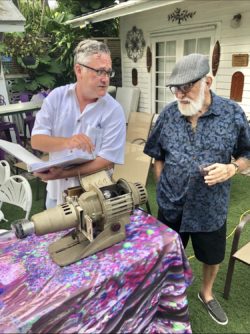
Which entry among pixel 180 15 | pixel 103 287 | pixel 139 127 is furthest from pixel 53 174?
pixel 180 15

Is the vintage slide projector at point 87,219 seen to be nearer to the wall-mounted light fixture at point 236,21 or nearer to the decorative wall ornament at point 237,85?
the decorative wall ornament at point 237,85

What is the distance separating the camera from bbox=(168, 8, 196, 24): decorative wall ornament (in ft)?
16.3

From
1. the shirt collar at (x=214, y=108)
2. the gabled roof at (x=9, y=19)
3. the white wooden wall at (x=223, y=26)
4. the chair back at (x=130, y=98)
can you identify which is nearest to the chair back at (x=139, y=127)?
the white wooden wall at (x=223, y=26)

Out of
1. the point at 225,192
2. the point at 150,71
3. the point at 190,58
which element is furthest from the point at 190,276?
the point at 150,71

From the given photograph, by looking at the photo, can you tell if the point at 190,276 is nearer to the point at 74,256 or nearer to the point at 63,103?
the point at 74,256

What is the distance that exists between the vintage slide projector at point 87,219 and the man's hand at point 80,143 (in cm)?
31

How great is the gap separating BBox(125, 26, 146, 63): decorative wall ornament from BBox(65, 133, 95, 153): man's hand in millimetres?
5229

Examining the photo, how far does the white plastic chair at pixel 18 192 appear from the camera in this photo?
88.7 inches

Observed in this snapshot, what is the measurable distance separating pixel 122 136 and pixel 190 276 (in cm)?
86

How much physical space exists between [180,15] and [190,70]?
170 inches

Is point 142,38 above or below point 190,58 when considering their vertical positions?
above

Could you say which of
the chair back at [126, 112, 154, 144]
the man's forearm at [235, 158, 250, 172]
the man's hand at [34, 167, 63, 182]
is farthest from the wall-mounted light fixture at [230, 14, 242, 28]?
the man's hand at [34, 167, 63, 182]

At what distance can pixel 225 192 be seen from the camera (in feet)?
5.55

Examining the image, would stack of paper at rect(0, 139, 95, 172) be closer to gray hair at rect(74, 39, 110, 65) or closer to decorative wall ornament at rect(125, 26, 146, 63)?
gray hair at rect(74, 39, 110, 65)
